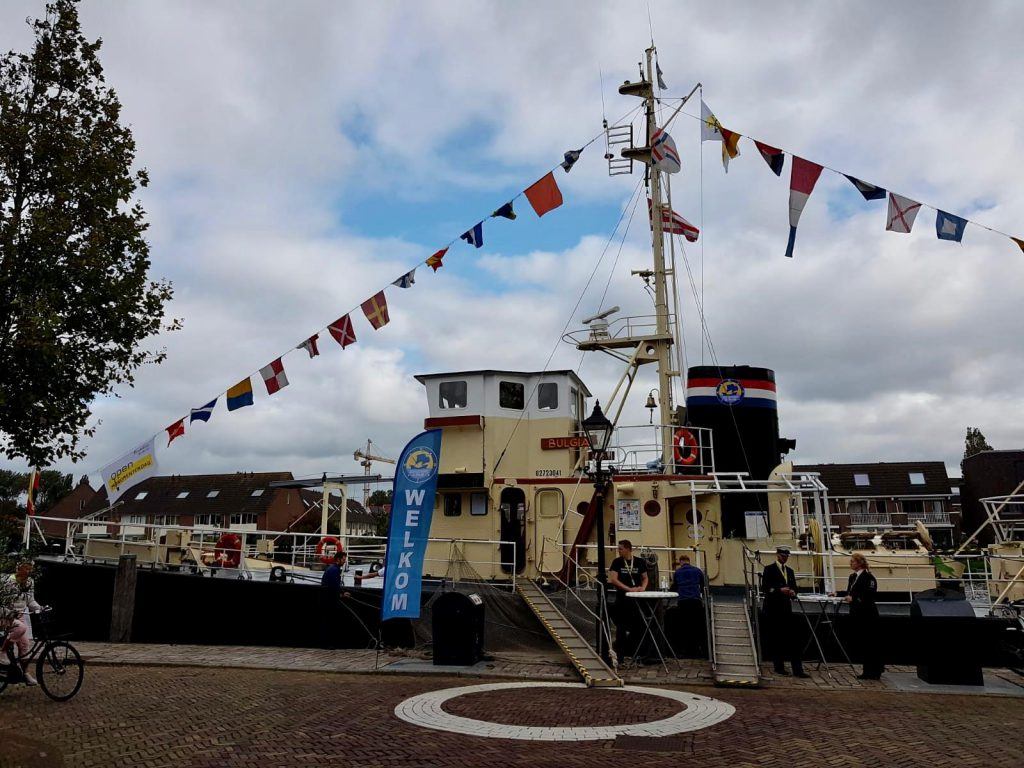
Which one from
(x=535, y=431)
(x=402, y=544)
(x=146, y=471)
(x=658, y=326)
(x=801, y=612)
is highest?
(x=658, y=326)

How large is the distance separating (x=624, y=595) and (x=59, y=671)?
7.86 metres

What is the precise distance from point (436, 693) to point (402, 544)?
2514 mm

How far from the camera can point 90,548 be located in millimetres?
18438

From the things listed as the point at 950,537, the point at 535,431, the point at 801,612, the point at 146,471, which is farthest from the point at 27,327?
the point at 950,537

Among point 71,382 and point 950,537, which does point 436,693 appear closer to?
point 71,382

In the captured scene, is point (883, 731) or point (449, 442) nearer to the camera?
point (883, 731)

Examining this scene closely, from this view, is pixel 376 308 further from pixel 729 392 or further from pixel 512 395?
pixel 729 392

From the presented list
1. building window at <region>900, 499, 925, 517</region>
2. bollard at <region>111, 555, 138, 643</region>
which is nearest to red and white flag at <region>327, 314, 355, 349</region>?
bollard at <region>111, 555, 138, 643</region>

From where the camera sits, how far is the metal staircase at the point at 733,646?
1083cm

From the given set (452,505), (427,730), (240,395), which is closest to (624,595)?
(427,730)

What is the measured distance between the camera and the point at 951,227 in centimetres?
1273

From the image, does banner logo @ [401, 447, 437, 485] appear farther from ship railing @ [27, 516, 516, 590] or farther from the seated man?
the seated man

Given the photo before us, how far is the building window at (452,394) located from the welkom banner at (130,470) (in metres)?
6.13

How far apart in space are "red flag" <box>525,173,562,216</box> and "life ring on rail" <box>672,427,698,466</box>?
17.4 feet
